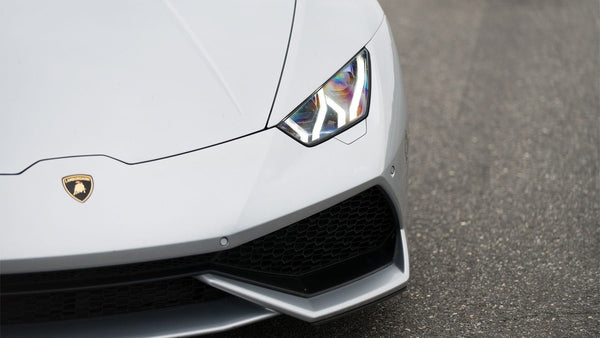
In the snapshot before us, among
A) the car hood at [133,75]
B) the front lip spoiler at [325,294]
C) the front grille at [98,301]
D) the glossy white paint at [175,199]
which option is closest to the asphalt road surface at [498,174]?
the front lip spoiler at [325,294]

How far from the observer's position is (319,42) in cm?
246

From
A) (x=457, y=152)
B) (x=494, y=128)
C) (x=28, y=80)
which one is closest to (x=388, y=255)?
(x=28, y=80)

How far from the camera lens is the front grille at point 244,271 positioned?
2062mm

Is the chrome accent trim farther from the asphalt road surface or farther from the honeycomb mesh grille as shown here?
the asphalt road surface

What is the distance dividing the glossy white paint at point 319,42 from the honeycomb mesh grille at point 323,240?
0.29 metres

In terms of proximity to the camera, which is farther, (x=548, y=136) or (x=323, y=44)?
(x=548, y=136)

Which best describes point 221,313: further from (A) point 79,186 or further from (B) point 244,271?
(A) point 79,186

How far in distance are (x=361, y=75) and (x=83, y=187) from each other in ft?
2.78

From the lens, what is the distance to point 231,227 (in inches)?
81.0

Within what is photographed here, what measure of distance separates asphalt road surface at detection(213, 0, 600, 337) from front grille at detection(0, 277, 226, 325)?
1.41 feet

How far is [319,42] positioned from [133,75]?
538 mm

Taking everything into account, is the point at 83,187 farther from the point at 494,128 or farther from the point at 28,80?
the point at 494,128

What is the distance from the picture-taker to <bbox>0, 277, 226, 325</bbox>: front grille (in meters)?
2.10

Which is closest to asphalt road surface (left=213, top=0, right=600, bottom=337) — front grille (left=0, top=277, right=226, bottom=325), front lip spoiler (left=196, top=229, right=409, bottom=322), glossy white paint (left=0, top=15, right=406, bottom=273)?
front lip spoiler (left=196, top=229, right=409, bottom=322)
